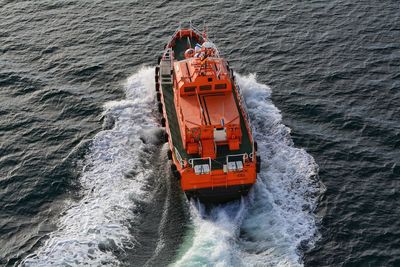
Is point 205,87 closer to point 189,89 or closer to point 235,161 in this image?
point 189,89

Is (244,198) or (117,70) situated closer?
(244,198)

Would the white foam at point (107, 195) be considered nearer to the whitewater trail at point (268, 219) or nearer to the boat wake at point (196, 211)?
the boat wake at point (196, 211)

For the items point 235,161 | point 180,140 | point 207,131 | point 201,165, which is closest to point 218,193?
point 201,165

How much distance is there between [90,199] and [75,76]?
15.2 metres

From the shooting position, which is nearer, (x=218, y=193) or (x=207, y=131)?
(x=218, y=193)

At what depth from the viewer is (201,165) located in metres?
33.5

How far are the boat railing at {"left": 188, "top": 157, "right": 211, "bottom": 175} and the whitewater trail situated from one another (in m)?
2.32

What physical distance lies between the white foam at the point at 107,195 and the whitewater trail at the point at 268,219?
159 inches

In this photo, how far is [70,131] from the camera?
40.9 m

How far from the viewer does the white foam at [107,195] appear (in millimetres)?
30875

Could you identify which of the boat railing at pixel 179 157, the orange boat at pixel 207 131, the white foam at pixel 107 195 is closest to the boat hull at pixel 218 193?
→ the orange boat at pixel 207 131

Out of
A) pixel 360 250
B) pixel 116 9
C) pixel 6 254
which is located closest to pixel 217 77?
pixel 360 250

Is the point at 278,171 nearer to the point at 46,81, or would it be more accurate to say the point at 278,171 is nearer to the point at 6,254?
the point at 6,254

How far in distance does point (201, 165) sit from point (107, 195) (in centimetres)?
609
